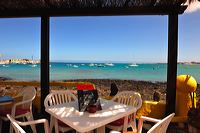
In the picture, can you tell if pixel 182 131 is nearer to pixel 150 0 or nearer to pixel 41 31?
pixel 150 0

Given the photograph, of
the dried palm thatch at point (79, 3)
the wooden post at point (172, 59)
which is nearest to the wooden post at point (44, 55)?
the dried palm thatch at point (79, 3)

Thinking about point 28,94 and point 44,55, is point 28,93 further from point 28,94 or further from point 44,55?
point 44,55

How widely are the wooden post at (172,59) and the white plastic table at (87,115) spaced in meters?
1.29

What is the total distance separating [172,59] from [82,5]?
5.95 ft

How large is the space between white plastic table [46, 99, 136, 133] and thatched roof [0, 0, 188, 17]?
172 cm

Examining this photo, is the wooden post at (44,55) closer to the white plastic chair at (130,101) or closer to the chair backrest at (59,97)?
the chair backrest at (59,97)

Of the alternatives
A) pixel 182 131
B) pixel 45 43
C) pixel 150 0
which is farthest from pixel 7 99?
pixel 182 131

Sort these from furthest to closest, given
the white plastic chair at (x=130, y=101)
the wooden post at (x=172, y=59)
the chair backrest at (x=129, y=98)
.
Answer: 1. the wooden post at (x=172, y=59)
2. the chair backrest at (x=129, y=98)
3. the white plastic chair at (x=130, y=101)

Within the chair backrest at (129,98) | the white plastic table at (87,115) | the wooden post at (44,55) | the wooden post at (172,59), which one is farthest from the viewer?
the wooden post at (44,55)

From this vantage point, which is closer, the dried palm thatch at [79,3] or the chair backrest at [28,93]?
the dried palm thatch at [79,3]

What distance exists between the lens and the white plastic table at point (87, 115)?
184 centimetres

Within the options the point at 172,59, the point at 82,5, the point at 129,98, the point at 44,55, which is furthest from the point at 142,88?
the point at 82,5

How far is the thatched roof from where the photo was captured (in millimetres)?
3156

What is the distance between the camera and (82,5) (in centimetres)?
336
